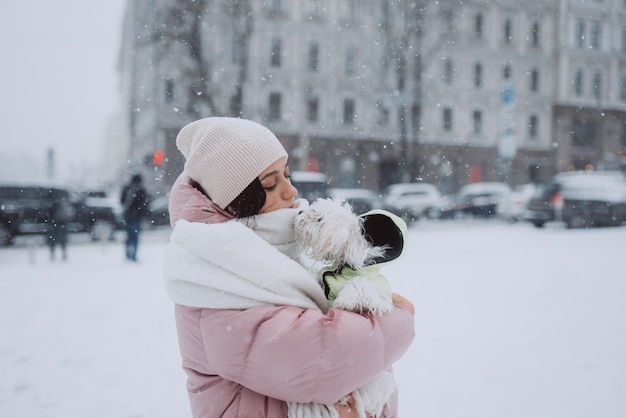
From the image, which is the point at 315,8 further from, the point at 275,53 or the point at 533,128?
the point at 533,128

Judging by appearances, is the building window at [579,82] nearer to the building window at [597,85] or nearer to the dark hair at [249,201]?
the building window at [597,85]

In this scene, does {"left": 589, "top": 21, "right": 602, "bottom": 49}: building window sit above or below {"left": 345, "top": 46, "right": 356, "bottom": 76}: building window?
above

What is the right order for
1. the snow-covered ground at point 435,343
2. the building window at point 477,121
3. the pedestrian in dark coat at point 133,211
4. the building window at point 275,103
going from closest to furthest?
the snow-covered ground at point 435,343 < the pedestrian in dark coat at point 133,211 < the building window at point 275,103 < the building window at point 477,121

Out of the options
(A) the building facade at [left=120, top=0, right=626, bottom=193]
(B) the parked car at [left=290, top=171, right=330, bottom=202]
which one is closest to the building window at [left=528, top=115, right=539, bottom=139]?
(A) the building facade at [left=120, top=0, right=626, bottom=193]

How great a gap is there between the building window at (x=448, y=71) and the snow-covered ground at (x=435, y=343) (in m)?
27.3

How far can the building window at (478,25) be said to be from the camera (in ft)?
112

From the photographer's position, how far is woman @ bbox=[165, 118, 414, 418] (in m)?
1.26

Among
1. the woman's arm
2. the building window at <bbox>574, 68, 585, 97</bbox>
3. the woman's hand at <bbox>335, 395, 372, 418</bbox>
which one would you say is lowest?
the woman's hand at <bbox>335, 395, 372, 418</bbox>

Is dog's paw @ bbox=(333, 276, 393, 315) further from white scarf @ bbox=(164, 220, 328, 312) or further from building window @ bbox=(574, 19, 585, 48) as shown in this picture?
building window @ bbox=(574, 19, 585, 48)

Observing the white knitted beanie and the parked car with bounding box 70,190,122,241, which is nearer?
the white knitted beanie

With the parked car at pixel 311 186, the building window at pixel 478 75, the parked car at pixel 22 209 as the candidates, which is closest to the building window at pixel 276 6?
the building window at pixel 478 75

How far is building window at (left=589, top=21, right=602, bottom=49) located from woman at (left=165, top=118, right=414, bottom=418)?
36.5 meters

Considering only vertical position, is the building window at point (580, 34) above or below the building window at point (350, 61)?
above

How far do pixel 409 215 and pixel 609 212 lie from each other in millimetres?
7360
